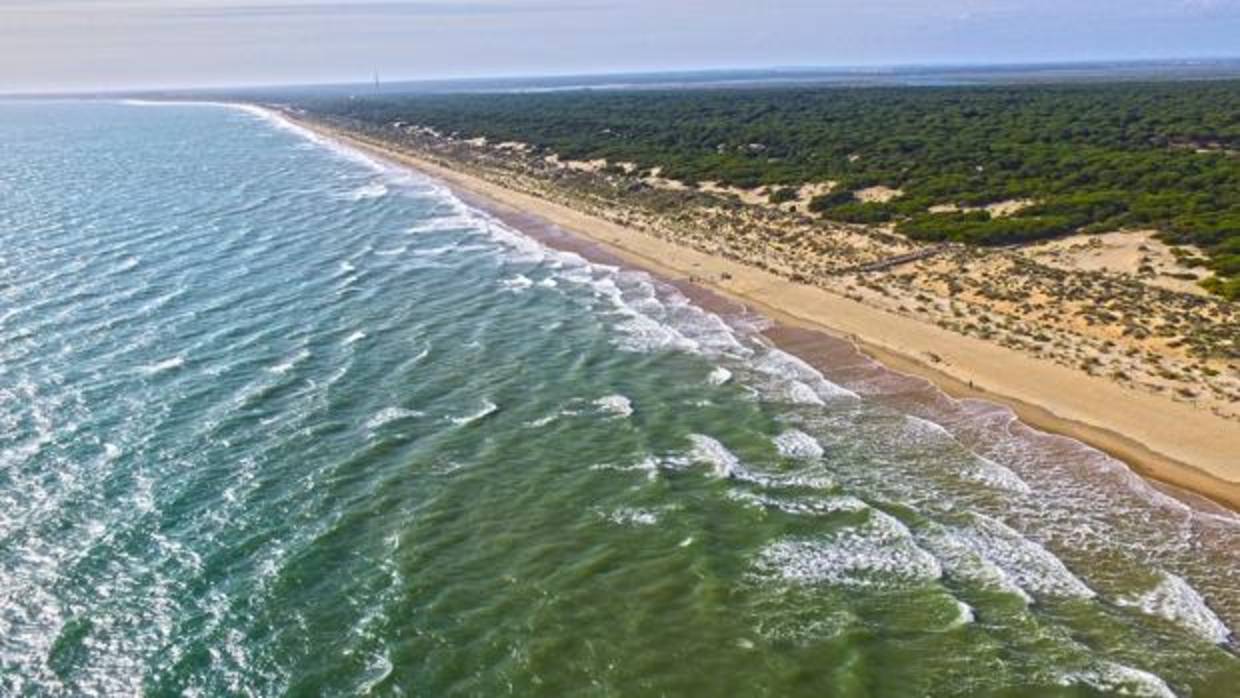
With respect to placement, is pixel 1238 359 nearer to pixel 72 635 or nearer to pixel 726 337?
pixel 726 337

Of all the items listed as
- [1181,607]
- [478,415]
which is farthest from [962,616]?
[478,415]

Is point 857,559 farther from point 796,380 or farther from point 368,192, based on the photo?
point 368,192

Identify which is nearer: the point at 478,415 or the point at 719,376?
the point at 478,415

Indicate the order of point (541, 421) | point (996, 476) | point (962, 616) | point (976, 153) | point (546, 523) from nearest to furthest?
point (962, 616) → point (546, 523) → point (996, 476) → point (541, 421) → point (976, 153)

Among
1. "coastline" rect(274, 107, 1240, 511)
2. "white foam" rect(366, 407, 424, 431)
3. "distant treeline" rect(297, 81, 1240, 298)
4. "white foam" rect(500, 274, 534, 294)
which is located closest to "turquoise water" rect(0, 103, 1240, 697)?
"white foam" rect(366, 407, 424, 431)

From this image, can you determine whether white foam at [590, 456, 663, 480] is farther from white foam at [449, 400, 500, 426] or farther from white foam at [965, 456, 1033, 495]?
white foam at [965, 456, 1033, 495]

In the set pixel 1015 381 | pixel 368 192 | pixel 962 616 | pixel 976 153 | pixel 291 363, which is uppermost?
pixel 976 153
